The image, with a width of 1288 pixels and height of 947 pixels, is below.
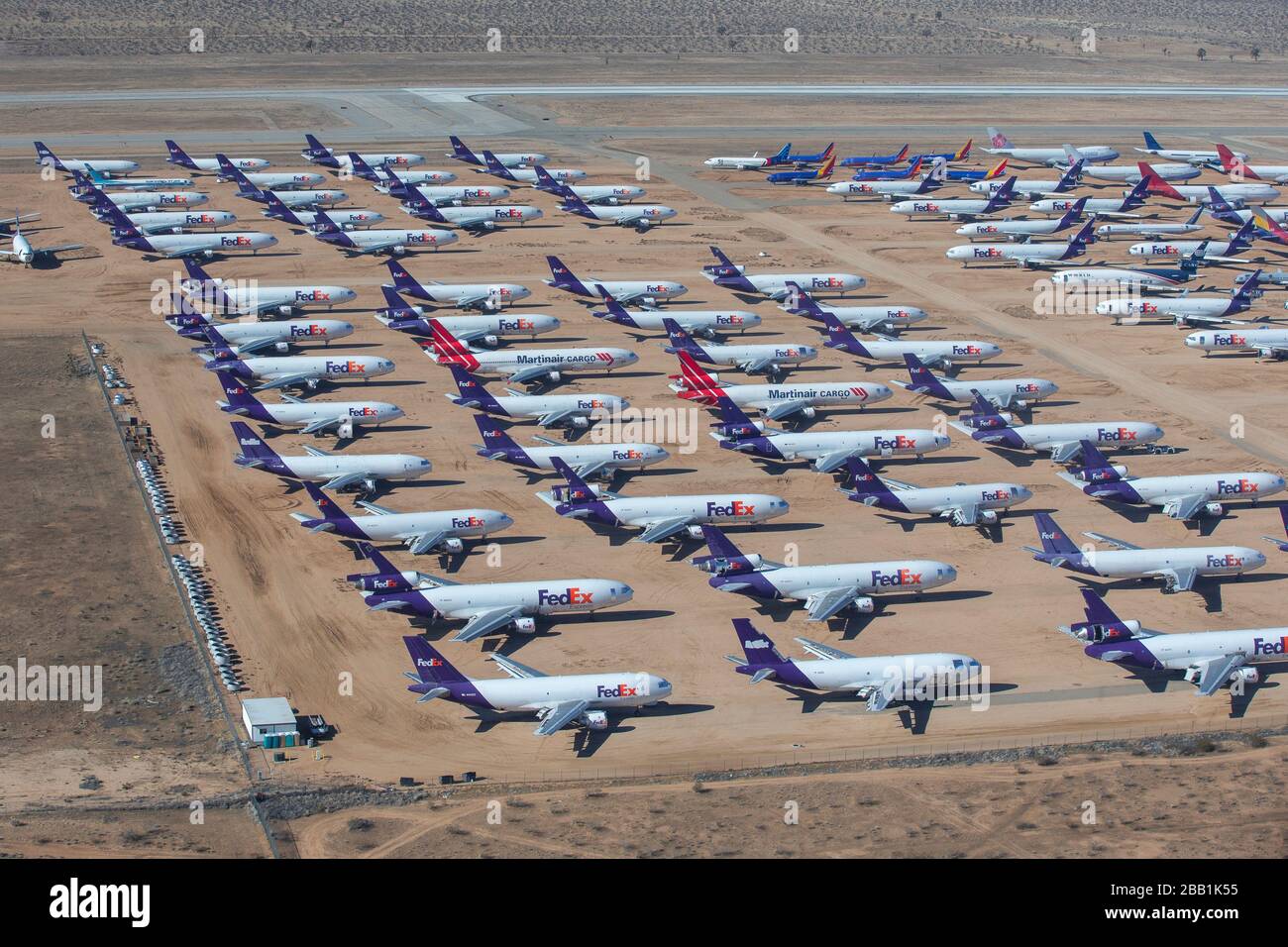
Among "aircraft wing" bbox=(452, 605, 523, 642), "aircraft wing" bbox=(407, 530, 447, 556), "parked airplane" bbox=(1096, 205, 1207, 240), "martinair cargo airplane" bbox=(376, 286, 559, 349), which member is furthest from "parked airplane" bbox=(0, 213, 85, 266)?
"parked airplane" bbox=(1096, 205, 1207, 240)

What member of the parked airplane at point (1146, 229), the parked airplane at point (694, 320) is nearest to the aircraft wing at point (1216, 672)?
the parked airplane at point (694, 320)

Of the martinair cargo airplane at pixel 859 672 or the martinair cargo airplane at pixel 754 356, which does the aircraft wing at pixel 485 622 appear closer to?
the martinair cargo airplane at pixel 859 672

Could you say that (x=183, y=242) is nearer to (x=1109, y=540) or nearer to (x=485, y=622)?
(x=485, y=622)

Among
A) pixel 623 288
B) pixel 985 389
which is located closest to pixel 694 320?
pixel 623 288

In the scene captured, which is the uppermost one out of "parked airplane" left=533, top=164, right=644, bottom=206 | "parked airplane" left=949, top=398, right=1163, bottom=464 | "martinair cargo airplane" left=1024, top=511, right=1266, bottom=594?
"parked airplane" left=533, top=164, right=644, bottom=206

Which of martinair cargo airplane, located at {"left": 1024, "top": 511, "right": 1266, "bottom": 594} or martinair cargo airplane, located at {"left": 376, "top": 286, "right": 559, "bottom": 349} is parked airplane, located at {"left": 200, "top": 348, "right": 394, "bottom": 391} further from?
martinair cargo airplane, located at {"left": 1024, "top": 511, "right": 1266, "bottom": 594}

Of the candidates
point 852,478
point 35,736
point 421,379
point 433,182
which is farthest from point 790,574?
point 433,182
